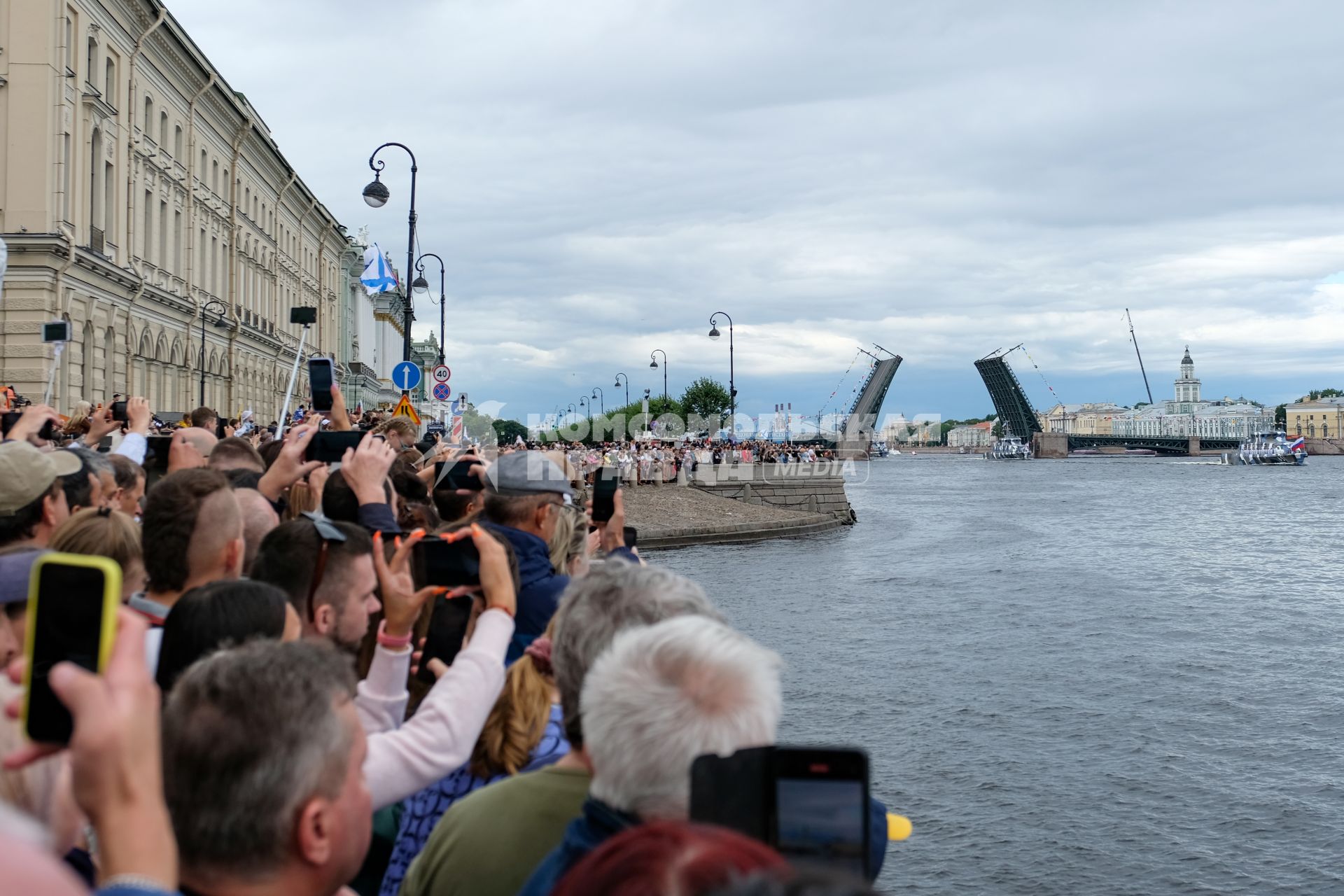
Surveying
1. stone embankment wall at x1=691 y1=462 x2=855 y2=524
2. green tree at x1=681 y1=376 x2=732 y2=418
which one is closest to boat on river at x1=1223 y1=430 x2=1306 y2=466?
green tree at x1=681 y1=376 x2=732 y2=418

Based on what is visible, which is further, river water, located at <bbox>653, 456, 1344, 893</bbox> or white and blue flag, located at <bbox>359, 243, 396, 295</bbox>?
white and blue flag, located at <bbox>359, 243, 396, 295</bbox>

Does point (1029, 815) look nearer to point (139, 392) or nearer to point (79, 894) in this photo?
point (79, 894)

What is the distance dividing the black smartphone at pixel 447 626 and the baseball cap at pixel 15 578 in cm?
102

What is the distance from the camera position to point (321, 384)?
649cm

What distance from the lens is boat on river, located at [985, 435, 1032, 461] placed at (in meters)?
143

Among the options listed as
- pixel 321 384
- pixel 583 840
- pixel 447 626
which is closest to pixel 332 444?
pixel 321 384

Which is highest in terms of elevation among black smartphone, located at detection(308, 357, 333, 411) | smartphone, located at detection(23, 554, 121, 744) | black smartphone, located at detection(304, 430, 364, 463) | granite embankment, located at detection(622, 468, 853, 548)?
black smartphone, located at detection(308, 357, 333, 411)

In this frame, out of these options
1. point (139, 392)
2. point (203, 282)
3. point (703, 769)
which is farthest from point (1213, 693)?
point (203, 282)

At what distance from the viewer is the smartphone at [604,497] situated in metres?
5.03

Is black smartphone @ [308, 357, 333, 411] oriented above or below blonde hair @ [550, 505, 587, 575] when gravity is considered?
above

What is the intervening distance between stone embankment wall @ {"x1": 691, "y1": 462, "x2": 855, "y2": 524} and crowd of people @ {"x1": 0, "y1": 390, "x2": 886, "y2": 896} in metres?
38.4

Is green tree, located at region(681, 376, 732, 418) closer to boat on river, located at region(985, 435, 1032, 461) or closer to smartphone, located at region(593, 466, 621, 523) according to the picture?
boat on river, located at region(985, 435, 1032, 461)

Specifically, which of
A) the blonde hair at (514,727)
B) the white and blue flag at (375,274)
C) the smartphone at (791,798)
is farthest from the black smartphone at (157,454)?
the white and blue flag at (375,274)

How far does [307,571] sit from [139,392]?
30217mm
